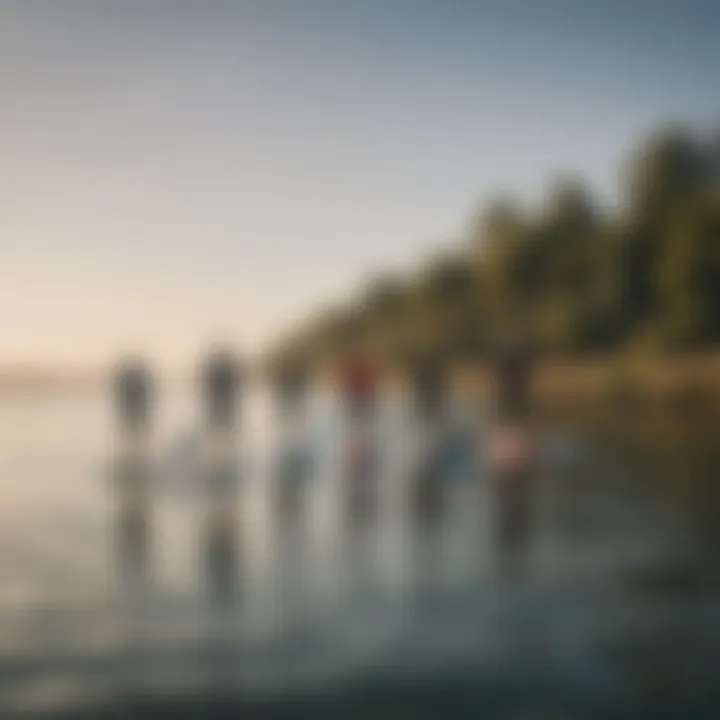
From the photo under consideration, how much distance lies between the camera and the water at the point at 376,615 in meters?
3.93

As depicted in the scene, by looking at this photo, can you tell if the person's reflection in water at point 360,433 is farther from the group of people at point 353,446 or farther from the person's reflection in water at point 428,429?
the person's reflection in water at point 428,429

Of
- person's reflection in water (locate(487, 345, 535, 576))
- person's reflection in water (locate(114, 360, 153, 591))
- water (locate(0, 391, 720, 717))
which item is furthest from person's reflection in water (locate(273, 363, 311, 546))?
person's reflection in water (locate(487, 345, 535, 576))

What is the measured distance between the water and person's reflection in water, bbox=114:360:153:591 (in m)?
0.14

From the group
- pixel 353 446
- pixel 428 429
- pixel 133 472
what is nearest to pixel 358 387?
pixel 353 446

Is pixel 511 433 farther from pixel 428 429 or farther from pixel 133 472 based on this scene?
pixel 133 472

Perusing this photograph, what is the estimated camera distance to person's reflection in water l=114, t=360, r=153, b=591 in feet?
21.0

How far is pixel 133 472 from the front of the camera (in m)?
11.1

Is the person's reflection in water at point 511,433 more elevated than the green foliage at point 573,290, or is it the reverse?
the green foliage at point 573,290

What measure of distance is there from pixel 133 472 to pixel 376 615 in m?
6.77

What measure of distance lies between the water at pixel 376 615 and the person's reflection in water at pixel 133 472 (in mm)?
142

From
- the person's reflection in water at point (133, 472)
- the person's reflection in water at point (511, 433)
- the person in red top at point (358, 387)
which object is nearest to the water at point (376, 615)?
the person's reflection in water at point (133, 472)

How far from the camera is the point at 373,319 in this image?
1441cm

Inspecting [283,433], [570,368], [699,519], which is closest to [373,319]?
[283,433]

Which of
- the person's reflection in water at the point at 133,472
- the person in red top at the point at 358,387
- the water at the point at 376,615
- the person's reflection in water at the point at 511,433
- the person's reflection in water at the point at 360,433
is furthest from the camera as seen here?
the person in red top at the point at 358,387
